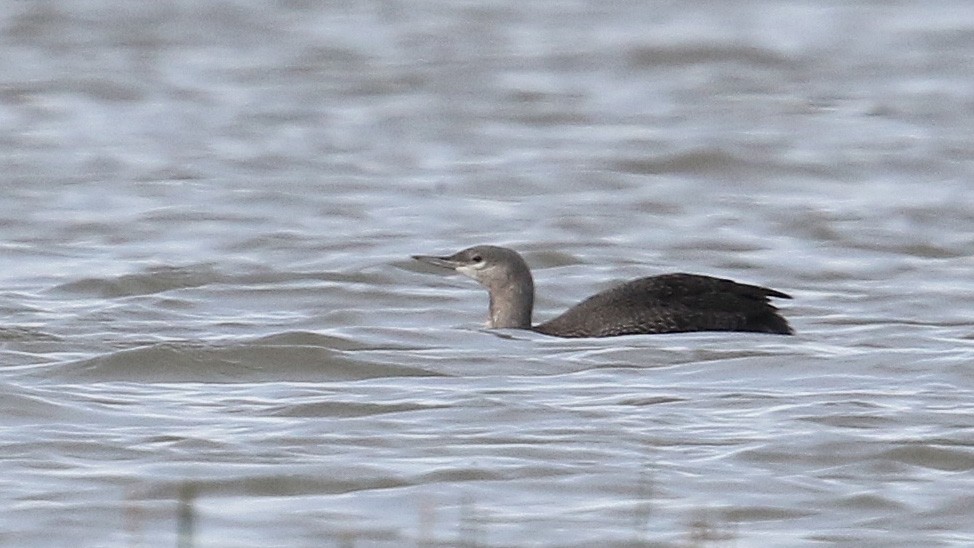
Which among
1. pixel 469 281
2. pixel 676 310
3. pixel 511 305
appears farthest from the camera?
pixel 469 281

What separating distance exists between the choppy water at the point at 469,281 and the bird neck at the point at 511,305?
162 mm

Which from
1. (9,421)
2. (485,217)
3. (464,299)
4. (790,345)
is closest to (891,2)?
(485,217)

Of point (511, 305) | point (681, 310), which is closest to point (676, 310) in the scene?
point (681, 310)

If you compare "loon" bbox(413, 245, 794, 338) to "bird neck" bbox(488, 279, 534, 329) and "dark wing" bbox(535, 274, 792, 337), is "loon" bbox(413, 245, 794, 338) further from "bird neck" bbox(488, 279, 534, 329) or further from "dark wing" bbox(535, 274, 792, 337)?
"bird neck" bbox(488, 279, 534, 329)

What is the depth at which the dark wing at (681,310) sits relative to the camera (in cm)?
1155

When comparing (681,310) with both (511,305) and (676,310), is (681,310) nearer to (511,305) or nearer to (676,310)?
(676,310)

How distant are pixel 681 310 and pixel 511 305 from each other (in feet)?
2.69

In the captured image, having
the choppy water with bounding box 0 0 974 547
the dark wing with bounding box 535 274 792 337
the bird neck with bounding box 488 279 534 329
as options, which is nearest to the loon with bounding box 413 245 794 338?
the dark wing with bounding box 535 274 792 337

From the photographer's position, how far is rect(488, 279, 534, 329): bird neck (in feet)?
39.3

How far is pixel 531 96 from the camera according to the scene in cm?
2050

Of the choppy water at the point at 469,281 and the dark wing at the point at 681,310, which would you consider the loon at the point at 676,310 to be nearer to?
the dark wing at the point at 681,310

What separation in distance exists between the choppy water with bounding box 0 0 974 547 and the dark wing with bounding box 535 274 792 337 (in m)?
0.14

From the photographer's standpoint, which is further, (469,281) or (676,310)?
(469,281)

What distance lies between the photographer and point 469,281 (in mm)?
13930
